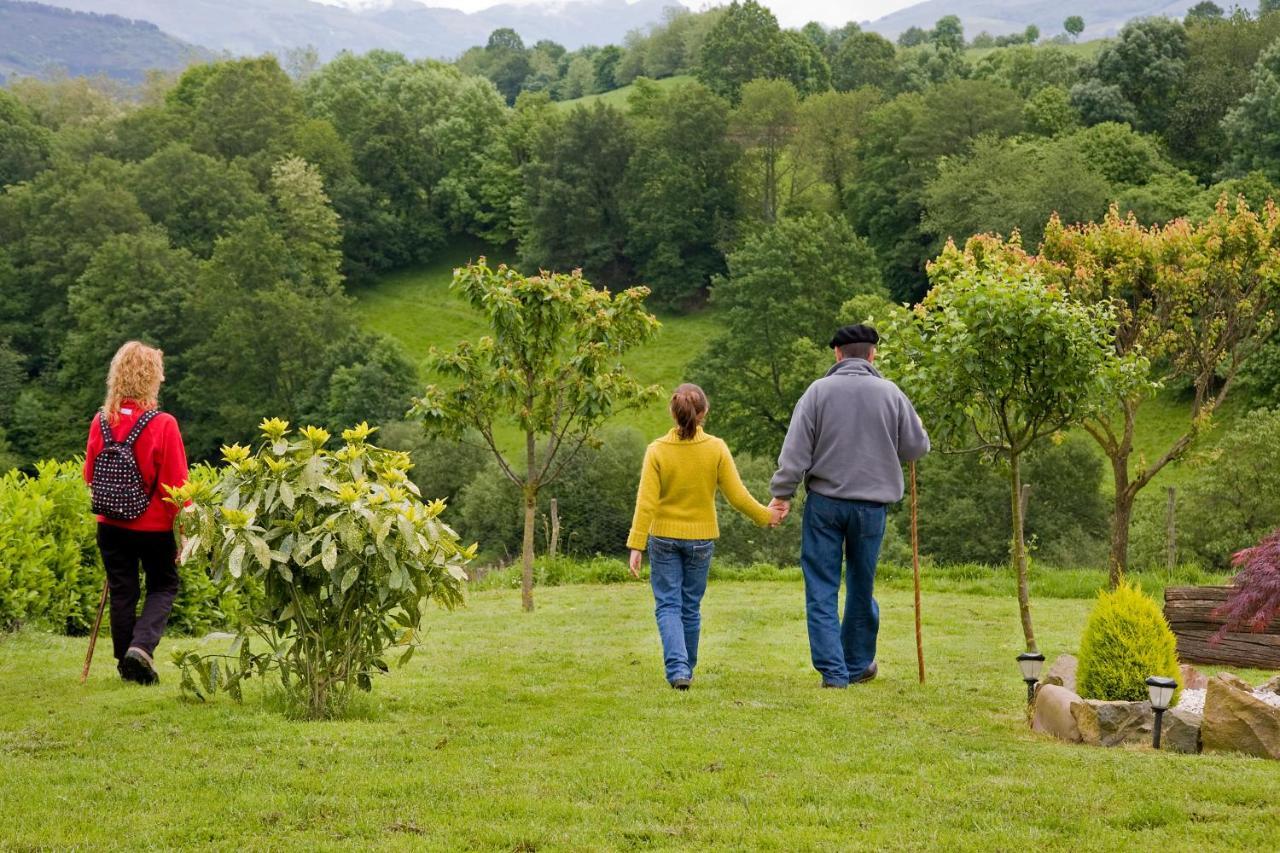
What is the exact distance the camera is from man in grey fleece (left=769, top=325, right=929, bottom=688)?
30.5 feet

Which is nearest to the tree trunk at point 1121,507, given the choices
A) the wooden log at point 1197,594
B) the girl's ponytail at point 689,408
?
the wooden log at point 1197,594

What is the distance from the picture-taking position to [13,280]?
248 ft

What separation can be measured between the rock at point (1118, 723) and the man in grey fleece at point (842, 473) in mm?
2037

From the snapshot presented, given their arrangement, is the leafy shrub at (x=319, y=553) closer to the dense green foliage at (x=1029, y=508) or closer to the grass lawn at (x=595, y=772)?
the grass lawn at (x=595, y=772)

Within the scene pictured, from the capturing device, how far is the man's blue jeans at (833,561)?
9.32m

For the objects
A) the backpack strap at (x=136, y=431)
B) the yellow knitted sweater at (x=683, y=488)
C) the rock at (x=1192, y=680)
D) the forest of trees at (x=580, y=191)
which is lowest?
the rock at (x=1192, y=680)

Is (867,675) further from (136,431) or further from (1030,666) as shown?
(136,431)

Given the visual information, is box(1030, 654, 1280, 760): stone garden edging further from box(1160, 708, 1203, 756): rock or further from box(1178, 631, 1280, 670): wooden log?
box(1178, 631, 1280, 670): wooden log

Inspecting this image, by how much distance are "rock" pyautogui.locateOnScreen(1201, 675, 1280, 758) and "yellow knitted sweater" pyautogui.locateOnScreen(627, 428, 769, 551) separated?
3309mm

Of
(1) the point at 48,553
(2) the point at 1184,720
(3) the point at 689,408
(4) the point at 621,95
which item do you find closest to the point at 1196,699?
(2) the point at 1184,720

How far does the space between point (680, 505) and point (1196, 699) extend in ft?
12.1

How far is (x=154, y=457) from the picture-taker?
9375 mm

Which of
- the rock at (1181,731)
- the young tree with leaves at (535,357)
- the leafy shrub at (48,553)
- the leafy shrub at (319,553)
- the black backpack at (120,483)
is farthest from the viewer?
the young tree with leaves at (535,357)

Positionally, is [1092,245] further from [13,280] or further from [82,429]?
[13,280]
